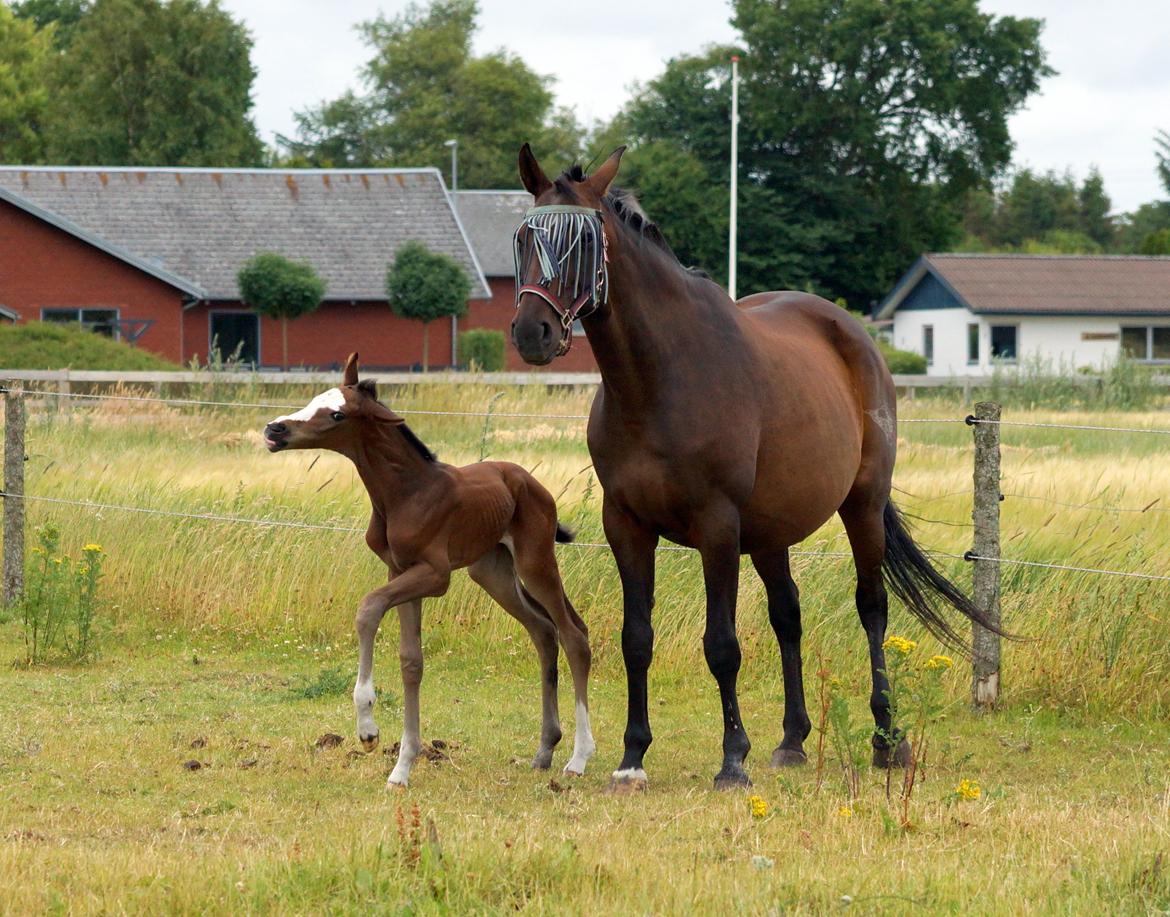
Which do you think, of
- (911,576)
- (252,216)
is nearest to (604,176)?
(911,576)

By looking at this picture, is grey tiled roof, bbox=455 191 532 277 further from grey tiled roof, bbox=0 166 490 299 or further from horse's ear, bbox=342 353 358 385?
horse's ear, bbox=342 353 358 385

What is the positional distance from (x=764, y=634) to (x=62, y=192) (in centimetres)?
3859

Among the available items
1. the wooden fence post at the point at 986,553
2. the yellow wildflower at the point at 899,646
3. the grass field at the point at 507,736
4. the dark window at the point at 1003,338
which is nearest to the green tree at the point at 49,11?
the dark window at the point at 1003,338

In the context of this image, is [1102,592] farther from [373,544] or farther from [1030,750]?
[373,544]

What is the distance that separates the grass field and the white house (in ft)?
126

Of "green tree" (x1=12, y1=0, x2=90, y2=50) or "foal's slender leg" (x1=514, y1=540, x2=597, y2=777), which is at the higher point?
"green tree" (x1=12, y1=0, x2=90, y2=50)

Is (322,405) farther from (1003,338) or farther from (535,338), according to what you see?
(1003,338)

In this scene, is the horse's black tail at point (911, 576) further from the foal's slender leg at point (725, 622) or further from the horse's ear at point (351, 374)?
the horse's ear at point (351, 374)

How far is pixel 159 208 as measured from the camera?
1721 inches

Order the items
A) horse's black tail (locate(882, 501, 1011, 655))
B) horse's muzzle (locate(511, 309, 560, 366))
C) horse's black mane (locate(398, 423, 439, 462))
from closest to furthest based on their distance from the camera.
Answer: horse's muzzle (locate(511, 309, 560, 366)), horse's black mane (locate(398, 423, 439, 462)), horse's black tail (locate(882, 501, 1011, 655))

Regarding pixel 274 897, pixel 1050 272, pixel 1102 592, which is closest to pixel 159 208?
pixel 1050 272

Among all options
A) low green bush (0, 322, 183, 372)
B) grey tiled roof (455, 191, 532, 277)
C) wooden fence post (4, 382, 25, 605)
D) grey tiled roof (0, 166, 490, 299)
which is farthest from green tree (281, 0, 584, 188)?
wooden fence post (4, 382, 25, 605)

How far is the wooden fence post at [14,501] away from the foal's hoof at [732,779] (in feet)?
21.1

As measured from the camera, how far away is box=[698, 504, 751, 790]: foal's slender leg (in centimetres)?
631
